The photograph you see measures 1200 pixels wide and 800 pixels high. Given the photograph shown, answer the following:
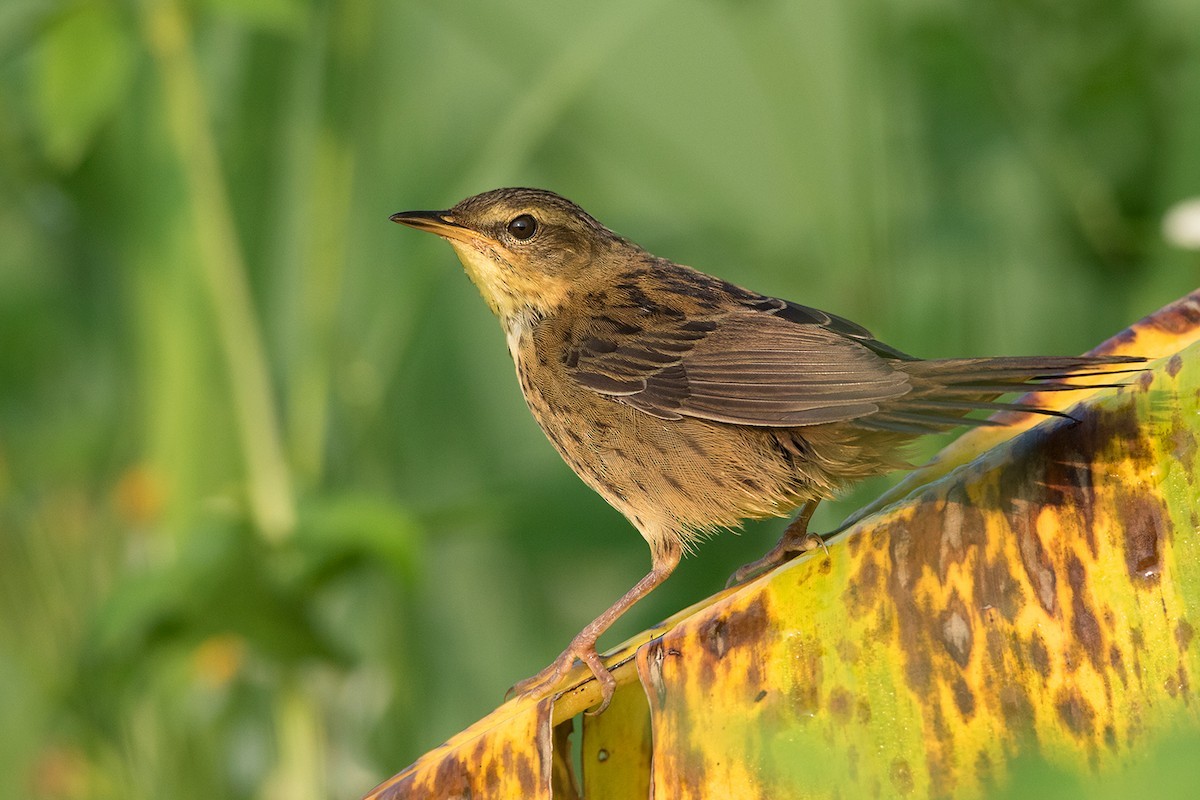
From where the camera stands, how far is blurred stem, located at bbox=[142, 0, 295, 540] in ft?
12.2

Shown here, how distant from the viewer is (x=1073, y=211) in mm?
4852

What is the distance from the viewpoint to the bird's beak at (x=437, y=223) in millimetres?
3186

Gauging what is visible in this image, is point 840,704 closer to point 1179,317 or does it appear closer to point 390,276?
point 1179,317

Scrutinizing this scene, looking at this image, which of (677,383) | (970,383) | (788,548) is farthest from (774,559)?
(970,383)

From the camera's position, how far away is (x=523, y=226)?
11.1 ft

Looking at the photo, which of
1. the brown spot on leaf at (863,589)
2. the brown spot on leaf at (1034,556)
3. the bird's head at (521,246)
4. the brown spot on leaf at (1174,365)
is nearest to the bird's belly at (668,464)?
the bird's head at (521,246)

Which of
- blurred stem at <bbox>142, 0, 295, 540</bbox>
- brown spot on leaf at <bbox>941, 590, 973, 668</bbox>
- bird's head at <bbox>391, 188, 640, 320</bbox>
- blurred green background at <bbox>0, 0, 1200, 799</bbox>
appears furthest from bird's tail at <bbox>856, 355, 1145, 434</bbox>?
blurred stem at <bbox>142, 0, 295, 540</bbox>

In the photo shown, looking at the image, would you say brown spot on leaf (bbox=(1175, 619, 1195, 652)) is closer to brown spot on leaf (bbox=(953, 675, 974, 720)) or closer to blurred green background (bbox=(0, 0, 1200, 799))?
brown spot on leaf (bbox=(953, 675, 974, 720))

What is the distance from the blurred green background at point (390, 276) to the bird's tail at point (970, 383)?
1439 millimetres

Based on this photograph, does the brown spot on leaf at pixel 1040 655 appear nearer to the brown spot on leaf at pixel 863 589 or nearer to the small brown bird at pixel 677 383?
the brown spot on leaf at pixel 863 589

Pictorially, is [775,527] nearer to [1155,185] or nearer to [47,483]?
[1155,185]

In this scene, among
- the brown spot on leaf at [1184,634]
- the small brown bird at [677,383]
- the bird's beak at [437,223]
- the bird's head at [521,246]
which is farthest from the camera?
the bird's head at [521,246]

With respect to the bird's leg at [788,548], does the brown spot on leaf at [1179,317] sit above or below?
above

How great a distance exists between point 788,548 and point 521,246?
3.47 ft
